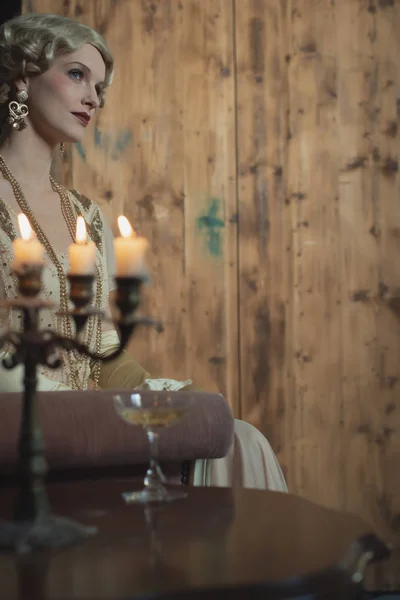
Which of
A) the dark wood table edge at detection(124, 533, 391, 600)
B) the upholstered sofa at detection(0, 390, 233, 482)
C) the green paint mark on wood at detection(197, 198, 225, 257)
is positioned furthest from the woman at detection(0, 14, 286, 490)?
the dark wood table edge at detection(124, 533, 391, 600)

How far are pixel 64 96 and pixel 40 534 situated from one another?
166 cm

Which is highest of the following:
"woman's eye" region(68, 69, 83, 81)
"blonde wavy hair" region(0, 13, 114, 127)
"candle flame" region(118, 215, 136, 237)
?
"blonde wavy hair" region(0, 13, 114, 127)

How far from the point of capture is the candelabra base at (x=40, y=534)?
40.9 inches

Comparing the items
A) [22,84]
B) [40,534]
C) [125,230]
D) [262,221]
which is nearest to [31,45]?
[22,84]

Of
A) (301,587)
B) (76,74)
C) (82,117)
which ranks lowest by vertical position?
(301,587)

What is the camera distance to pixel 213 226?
3195mm

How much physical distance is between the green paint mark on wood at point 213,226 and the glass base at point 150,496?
1.90 metres

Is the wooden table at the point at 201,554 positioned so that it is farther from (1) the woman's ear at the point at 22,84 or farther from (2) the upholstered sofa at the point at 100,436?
(1) the woman's ear at the point at 22,84

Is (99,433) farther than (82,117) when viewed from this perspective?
No

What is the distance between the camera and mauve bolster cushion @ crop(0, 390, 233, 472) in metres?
1.68

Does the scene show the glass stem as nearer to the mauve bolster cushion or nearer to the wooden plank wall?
the mauve bolster cushion

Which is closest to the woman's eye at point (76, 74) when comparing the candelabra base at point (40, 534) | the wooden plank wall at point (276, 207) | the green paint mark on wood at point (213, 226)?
the wooden plank wall at point (276, 207)

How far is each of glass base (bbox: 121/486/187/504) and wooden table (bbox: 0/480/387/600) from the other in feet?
0.08

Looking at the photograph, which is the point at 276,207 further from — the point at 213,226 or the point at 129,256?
the point at 129,256
